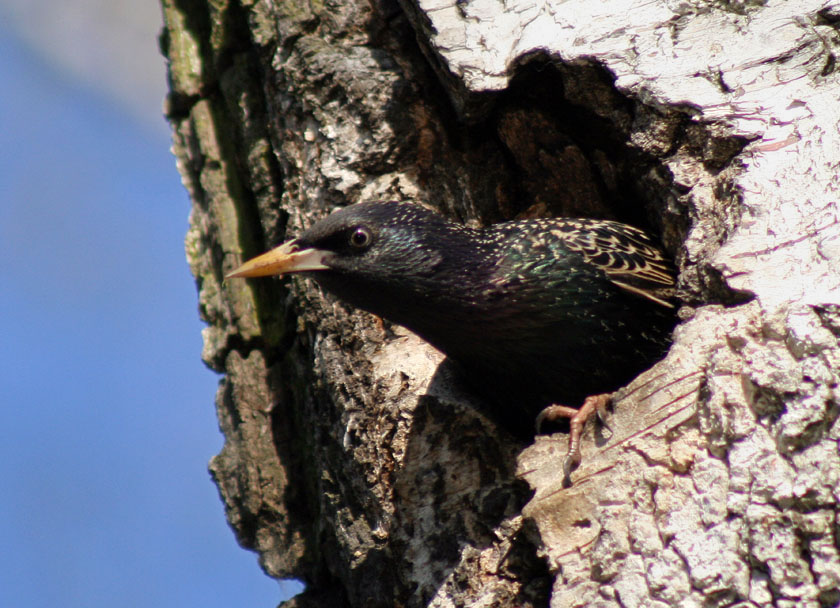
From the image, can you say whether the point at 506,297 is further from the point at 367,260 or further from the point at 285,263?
the point at 285,263

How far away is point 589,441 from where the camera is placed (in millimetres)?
2656

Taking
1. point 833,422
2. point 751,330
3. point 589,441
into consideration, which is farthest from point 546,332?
point 833,422

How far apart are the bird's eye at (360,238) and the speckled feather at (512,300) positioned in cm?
1

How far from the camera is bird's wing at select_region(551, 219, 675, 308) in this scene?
3484 mm

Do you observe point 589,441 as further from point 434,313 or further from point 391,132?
point 391,132

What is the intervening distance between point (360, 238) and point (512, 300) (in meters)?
0.57

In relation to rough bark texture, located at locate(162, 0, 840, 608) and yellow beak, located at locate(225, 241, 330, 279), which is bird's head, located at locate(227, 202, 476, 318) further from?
rough bark texture, located at locate(162, 0, 840, 608)

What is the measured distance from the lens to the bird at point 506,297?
3451 mm

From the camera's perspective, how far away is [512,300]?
348cm

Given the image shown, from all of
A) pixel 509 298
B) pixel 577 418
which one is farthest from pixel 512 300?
pixel 577 418

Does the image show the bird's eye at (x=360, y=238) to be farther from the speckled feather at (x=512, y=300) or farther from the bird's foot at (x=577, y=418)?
the bird's foot at (x=577, y=418)

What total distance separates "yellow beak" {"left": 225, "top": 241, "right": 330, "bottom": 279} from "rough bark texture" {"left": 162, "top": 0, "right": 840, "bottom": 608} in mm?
415

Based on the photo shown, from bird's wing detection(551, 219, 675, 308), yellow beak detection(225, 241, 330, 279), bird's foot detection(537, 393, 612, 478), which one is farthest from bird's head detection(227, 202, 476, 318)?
bird's foot detection(537, 393, 612, 478)

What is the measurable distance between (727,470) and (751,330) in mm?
371
